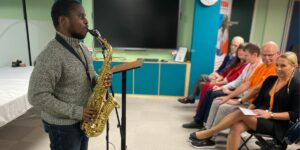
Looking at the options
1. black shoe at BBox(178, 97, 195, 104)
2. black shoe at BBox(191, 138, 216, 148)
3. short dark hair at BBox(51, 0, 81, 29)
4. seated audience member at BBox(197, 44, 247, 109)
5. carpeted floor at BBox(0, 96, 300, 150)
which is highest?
short dark hair at BBox(51, 0, 81, 29)

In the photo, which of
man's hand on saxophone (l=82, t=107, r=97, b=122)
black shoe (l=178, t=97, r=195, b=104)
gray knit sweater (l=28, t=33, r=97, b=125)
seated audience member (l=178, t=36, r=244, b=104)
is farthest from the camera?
black shoe (l=178, t=97, r=195, b=104)

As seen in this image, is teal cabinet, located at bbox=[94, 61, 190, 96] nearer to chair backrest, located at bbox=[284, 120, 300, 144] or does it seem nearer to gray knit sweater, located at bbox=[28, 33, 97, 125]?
chair backrest, located at bbox=[284, 120, 300, 144]

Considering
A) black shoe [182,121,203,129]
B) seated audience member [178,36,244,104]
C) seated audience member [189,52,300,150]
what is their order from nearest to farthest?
seated audience member [189,52,300,150]
black shoe [182,121,203,129]
seated audience member [178,36,244,104]

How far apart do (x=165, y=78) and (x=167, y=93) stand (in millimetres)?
297

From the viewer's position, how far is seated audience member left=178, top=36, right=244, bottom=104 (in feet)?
11.5

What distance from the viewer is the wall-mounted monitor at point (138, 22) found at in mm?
4086

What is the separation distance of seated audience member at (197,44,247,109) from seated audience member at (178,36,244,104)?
0.14m

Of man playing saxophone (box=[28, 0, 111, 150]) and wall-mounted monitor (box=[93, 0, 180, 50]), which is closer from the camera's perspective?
man playing saxophone (box=[28, 0, 111, 150])

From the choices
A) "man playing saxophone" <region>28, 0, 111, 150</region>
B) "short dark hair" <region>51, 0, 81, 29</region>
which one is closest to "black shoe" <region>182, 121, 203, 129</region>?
"man playing saxophone" <region>28, 0, 111, 150</region>

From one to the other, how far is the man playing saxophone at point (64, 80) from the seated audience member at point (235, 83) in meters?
1.98

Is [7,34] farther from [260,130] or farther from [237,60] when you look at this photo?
[260,130]

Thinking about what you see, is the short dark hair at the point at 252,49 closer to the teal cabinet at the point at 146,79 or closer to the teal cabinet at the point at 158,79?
the teal cabinet at the point at 158,79

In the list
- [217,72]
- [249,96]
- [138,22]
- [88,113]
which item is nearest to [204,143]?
[249,96]

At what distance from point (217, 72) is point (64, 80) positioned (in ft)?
9.68
